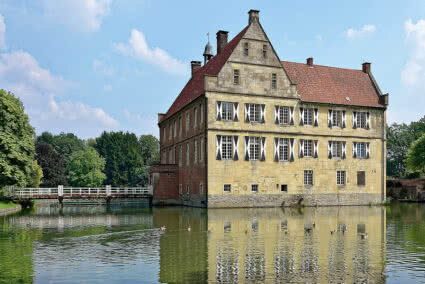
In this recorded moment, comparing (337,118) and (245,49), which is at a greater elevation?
(245,49)

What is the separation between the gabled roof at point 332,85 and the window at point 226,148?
8695mm

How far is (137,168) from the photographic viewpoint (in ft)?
294

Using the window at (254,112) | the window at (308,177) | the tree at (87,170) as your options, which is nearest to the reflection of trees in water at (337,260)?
the window at (254,112)

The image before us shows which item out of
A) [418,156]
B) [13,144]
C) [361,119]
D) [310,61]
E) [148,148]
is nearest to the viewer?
[13,144]

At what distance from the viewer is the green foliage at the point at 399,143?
88.1m

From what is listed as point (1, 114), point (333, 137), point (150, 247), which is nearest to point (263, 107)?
point (333, 137)

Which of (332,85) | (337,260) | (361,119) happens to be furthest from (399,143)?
(337,260)

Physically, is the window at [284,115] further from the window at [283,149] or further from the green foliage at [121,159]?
the green foliage at [121,159]

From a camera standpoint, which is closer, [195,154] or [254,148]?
[254,148]

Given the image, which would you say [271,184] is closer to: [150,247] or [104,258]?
[150,247]

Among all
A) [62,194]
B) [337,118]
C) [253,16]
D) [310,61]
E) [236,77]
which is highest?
[253,16]

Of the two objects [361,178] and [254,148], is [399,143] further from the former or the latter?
[254,148]

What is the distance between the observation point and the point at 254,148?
1671 inches

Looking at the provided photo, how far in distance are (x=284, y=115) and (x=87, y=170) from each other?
4997 centimetres
